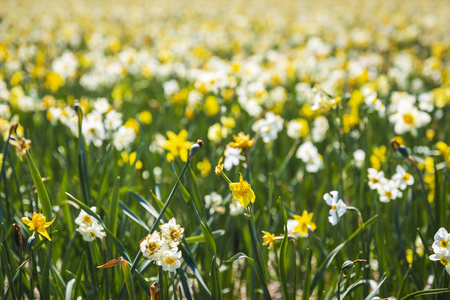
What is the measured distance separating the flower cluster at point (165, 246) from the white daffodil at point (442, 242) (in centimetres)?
70

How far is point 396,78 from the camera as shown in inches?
160

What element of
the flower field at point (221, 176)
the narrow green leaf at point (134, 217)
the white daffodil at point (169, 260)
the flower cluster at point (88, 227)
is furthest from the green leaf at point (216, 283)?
the flower cluster at point (88, 227)

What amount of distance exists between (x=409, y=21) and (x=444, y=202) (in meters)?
8.86

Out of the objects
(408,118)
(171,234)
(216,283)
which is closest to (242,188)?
(171,234)

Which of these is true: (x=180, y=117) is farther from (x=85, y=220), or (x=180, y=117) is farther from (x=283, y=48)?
(x=283, y=48)

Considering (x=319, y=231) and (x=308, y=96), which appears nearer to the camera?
(x=319, y=231)

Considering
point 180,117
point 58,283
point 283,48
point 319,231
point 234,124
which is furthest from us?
point 283,48

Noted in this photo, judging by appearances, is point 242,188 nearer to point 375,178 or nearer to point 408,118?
point 375,178

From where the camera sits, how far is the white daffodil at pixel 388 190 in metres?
1.66

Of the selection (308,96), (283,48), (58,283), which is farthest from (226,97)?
(283,48)

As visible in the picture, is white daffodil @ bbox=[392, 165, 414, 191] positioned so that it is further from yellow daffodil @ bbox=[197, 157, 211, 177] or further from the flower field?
yellow daffodil @ bbox=[197, 157, 211, 177]

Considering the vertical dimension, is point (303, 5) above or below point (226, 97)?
above

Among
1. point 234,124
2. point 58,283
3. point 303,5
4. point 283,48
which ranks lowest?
point 58,283

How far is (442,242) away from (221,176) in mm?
719
